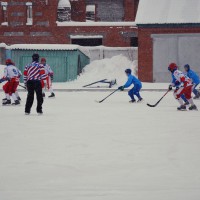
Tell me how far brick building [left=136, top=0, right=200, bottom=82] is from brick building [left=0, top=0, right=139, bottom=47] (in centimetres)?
1056

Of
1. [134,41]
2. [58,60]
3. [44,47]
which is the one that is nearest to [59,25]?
[134,41]

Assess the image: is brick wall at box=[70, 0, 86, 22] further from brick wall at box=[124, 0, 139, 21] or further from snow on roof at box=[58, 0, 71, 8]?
brick wall at box=[124, 0, 139, 21]

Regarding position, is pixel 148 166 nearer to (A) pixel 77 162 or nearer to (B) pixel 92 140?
(A) pixel 77 162

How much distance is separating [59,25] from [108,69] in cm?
962

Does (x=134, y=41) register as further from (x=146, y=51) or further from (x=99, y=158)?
(x=99, y=158)

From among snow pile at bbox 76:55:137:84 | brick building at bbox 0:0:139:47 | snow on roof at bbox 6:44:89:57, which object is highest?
brick building at bbox 0:0:139:47

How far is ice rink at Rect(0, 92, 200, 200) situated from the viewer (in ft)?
17.5

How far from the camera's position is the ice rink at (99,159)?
5.32 metres

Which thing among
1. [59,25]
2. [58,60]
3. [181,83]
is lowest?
[58,60]

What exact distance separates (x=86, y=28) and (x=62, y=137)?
115 ft

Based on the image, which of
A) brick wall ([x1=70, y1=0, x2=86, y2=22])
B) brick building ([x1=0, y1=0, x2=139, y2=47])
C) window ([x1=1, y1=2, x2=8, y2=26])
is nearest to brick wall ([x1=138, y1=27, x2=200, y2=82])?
brick building ([x1=0, y1=0, x2=139, y2=47])

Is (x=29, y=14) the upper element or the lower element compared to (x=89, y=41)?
upper

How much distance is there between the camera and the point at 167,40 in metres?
32.9

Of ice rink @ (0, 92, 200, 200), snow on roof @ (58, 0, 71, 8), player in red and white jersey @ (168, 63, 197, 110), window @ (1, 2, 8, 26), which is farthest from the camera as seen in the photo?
snow on roof @ (58, 0, 71, 8)
